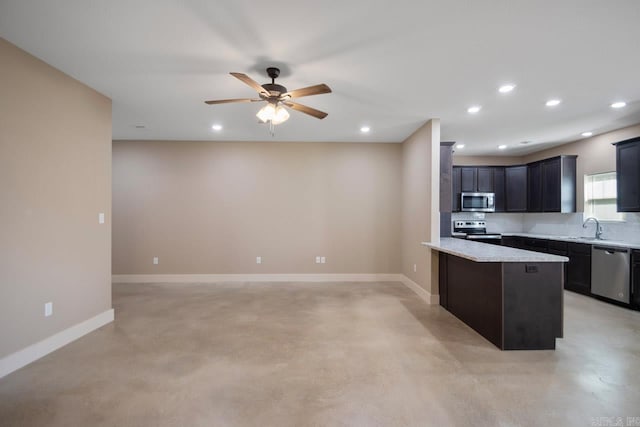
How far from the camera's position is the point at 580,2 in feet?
6.49

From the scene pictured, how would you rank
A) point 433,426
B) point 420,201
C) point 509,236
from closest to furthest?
1. point 433,426
2. point 420,201
3. point 509,236

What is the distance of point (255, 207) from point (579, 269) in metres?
5.69

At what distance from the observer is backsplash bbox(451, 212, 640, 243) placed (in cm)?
483

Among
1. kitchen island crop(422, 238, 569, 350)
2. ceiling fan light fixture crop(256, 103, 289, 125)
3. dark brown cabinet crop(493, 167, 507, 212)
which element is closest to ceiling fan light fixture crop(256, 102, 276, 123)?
ceiling fan light fixture crop(256, 103, 289, 125)

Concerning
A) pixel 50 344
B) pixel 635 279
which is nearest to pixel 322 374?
pixel 50 344

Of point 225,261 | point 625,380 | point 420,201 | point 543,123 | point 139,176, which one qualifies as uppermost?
point 543,123

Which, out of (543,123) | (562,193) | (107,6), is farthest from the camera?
(562,193)

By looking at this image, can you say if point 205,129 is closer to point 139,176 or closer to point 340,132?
point 139,176

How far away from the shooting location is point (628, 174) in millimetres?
4430

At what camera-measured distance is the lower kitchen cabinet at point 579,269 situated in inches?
191

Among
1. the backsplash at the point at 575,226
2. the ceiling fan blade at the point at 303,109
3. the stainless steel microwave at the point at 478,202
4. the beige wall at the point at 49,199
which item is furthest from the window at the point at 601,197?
the beige wall at the point at 49,199

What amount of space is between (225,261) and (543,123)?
580 centimetres

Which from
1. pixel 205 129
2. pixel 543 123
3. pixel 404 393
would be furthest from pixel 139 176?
pixel 543 123

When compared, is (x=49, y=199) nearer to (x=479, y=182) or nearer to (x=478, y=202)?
(x=478, y=202)
